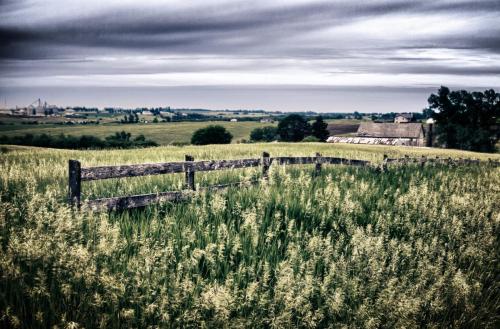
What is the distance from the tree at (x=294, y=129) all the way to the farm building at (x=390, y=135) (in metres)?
9.17

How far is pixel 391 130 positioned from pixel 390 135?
1.97m

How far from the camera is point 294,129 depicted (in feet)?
419

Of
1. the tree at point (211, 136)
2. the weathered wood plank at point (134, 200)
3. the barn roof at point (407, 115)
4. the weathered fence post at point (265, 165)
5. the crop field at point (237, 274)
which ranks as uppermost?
the barn roof at point (407, 115)

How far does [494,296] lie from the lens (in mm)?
6301

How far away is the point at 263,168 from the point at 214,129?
10031 cm

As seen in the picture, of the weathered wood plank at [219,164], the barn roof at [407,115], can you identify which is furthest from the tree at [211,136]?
the barn roof at [407,115]

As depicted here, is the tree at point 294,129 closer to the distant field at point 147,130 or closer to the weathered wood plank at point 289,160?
the distant field at point 147,130

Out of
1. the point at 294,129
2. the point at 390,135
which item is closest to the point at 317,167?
the point at 294,129

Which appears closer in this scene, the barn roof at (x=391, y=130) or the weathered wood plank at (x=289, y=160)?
the weathered wood plank at (x=289, y=160)

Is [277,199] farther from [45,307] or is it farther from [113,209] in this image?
[45,307]

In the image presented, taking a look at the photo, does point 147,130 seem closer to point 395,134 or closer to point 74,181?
point 395,134

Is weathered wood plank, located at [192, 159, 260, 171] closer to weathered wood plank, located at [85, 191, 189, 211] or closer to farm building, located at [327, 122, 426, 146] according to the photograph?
weathered wood plank, located at [85, 191, 189, 211]

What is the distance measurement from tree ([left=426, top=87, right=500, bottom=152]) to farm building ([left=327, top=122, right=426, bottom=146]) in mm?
12201

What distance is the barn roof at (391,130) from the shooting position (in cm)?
11850
